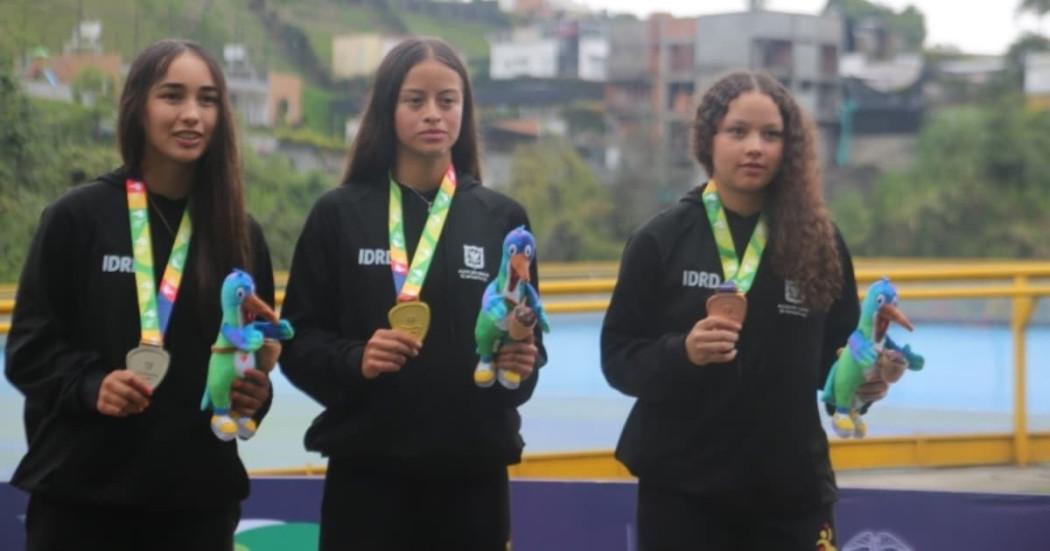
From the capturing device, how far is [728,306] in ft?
11.6

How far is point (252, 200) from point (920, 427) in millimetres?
4585

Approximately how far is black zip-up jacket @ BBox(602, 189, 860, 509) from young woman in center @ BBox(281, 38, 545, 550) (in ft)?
A: 1.00

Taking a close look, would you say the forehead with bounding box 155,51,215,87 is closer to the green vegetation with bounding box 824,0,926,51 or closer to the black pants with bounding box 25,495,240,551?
the black pants with bounding box 25,495,240,551

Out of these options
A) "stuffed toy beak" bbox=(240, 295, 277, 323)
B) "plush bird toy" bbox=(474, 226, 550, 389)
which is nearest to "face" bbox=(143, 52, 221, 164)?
"stuffed toy beak" bbox=(240, 295, 277, 323)

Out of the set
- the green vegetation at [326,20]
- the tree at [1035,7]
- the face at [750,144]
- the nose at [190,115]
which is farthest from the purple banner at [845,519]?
the tree at [1035,7]

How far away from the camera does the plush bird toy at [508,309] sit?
3.47 meters

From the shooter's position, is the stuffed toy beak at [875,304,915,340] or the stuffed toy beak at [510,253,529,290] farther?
the stuffed toy beak at [875,304,915,340]

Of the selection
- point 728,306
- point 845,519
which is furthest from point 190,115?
point 845,519

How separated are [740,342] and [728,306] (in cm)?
28

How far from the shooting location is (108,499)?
3.40m

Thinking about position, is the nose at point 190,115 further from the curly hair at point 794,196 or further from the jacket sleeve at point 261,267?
the curly hair at point 794,196

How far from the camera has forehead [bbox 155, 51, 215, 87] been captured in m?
3.60

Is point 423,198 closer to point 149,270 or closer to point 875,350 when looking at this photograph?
point 149,270

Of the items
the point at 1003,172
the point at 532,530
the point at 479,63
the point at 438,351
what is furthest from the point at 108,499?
the point at 1003,172
